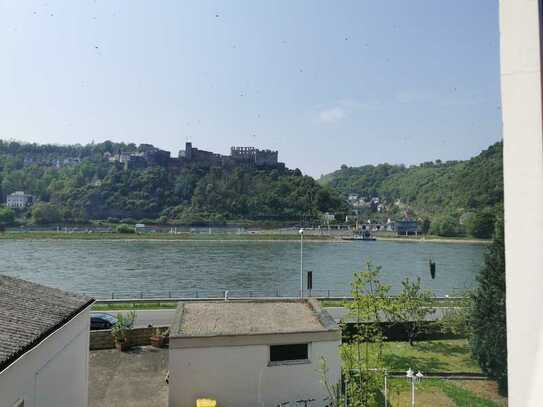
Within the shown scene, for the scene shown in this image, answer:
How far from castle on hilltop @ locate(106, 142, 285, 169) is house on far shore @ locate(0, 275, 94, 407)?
8908 cm

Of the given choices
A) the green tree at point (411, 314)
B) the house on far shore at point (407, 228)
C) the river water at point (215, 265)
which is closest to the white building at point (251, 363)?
the green tree at point (411, 314)

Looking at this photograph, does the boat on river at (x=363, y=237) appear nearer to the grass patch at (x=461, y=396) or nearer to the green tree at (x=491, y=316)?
the green tree at (x=491, y=316)

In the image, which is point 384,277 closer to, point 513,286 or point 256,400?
point 256,400

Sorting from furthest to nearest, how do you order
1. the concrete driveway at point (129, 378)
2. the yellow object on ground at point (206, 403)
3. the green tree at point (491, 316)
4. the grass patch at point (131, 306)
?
the grass patch at point (131, 306) → the green tree at point (491, 316) → the concrete driveway at point (129, 378) → the yellow object on ground at point (206, 403)

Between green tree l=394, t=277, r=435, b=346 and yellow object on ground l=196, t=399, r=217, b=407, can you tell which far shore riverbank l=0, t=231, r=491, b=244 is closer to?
green tree l=394, t=277, r=435, b=346

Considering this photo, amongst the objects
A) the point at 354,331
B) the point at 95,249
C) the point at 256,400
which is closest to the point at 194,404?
the point at 256,400

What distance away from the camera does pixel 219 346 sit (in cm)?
780

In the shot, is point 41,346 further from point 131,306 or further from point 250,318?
point 131,306

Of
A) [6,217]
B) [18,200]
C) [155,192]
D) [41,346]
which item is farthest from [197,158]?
[41,346]

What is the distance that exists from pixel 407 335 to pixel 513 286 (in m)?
13.2

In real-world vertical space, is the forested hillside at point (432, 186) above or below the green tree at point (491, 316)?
above

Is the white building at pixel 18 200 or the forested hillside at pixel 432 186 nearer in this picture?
the forested hillside at pixel 432 186

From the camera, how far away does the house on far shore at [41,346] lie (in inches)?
160

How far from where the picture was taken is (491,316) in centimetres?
1031
